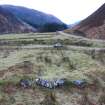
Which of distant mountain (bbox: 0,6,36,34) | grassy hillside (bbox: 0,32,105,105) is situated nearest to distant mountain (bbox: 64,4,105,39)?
grassy hillside (bbox: 0,32,105,105)

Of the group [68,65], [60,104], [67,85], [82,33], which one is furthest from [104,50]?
[82,33]

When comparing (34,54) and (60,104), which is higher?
(34,54)

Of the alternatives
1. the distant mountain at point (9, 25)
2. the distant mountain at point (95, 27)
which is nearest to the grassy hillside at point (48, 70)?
the distant mountain at point (95, 27)

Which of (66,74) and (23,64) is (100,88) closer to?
(66,74)

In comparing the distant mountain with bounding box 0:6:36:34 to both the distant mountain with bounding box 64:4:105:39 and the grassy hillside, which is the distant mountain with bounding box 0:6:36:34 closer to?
the distant mountain with bounding box 64:4:105:39

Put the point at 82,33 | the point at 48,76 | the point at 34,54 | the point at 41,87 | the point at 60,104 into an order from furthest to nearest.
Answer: the point at 82,33, the point at 34,54, the point at 48,76, the point at 41,87, the point at 60,104

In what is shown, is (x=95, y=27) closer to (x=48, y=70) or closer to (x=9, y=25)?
(x=48, y=70)

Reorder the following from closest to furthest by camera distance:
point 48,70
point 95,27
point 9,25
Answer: point 48,70, point 95,27, point 9,25

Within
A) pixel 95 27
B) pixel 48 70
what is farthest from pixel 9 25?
pixel 48 70
